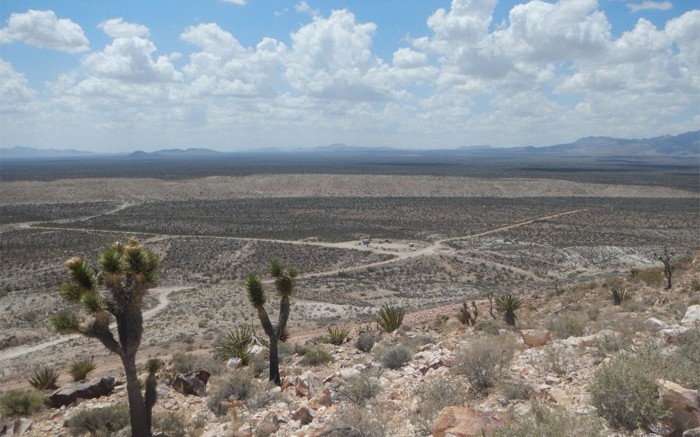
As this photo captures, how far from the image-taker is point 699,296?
15.8 m

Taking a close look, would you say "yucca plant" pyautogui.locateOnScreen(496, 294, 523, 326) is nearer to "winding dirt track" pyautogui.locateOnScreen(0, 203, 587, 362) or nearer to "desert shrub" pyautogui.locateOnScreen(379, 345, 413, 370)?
"desert shrub" pyautogui.locateOnScreen(379, 345, 413, 370)

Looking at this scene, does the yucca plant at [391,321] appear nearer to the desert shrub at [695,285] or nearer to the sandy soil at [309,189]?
the desert shrub at [695,285]

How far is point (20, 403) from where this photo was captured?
11.4 m

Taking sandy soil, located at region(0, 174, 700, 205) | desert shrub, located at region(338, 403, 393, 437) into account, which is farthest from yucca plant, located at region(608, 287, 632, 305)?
sandy soil, located at region(0, 174, 700, 205)

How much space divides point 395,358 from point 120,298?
20.2 ft

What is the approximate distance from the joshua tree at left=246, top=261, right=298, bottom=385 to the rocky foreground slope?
1.64 ft

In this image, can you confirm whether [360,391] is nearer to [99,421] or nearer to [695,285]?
[99,421]

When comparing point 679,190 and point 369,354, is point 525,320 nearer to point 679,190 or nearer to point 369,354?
point 369,354

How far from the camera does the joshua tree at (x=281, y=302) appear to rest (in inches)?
488

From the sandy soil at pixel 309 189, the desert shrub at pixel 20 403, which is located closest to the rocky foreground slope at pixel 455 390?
the desert shrub at pixel 20 403

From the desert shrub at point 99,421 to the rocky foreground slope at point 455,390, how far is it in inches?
0.9

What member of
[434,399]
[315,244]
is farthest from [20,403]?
[315,244]

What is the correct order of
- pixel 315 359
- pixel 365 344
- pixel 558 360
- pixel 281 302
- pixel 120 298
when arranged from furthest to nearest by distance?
pixel 365 344
pixel 315 359
pixel 281 302
pixel 558 360
pixel 120 298

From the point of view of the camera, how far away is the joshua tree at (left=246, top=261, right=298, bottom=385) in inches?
488
